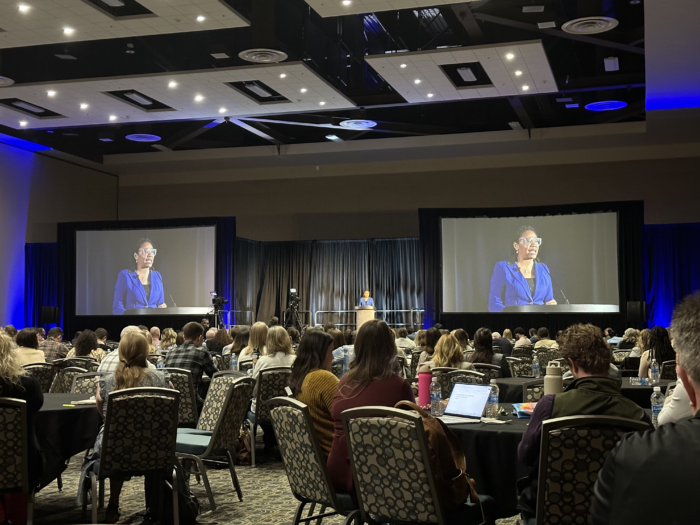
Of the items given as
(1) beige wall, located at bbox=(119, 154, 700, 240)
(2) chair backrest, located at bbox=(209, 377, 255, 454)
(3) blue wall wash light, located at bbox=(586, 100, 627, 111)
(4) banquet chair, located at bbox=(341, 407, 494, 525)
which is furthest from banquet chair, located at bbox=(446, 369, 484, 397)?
(1) beige wall, located at bbox=(119, 154, 700, 240)

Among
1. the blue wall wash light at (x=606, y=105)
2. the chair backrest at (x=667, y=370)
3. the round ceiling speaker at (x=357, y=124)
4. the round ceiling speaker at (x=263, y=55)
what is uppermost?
the blue wall wash light at (x=606, y=105)

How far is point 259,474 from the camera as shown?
6.32m

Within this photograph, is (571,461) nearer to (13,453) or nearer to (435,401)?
(435,401)

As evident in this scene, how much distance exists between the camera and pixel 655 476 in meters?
1.42

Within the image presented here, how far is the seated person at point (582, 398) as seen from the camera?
2979 millimetres

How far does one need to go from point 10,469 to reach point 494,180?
17.7m

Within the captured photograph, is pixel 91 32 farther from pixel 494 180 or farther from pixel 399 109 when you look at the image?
pixel 494 180

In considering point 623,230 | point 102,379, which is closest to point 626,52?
point 623,230

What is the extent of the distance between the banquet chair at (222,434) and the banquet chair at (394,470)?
1.86 meters

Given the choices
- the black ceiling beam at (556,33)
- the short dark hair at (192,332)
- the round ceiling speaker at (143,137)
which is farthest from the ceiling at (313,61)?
the short dark hair at (192,332)

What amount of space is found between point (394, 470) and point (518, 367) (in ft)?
19.1

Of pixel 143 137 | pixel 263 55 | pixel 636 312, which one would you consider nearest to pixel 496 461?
pixel 263 55

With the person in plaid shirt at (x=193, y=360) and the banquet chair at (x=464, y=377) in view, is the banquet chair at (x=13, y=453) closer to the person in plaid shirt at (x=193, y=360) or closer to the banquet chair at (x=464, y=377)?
the person in plaid shirt at (x=193, y=360)

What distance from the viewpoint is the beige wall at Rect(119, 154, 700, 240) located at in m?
19.1
